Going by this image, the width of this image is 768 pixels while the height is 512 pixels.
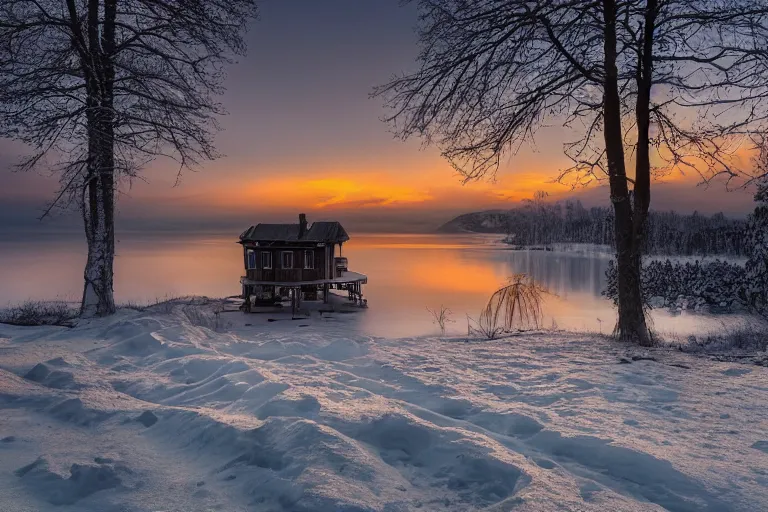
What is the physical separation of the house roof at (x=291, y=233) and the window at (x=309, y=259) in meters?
0.79

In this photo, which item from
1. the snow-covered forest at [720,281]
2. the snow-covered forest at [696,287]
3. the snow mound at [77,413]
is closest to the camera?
the snow mound at [77,413]

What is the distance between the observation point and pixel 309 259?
2512 cm

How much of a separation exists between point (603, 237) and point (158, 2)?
4872 inches

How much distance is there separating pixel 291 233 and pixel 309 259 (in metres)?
1.82

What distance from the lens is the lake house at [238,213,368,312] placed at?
24531 mm

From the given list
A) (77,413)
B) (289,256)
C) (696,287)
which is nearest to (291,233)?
(289,256)

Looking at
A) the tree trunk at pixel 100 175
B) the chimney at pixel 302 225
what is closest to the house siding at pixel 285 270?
the chimney at pixel 302 225

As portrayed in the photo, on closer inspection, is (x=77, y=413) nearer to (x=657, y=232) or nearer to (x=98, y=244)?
(x=98, y=244)

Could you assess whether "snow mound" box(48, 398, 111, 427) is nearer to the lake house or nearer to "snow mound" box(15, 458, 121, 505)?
"snow mound" box(15, 458, 121, 505)

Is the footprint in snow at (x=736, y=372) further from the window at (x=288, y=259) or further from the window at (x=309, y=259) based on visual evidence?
the window at (x=288, y=259)

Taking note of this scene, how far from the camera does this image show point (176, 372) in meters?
5.49

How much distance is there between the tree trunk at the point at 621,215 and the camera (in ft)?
31.0

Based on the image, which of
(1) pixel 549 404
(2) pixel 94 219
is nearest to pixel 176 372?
(1) pixel 549 404

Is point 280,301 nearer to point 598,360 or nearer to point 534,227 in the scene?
point 598,360
